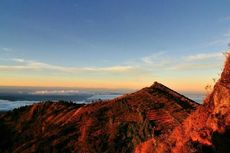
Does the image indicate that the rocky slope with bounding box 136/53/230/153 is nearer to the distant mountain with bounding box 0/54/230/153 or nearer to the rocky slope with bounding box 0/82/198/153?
the distant mountain with bounding box 0/54/230/153

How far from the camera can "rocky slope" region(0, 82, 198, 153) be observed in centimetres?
2606

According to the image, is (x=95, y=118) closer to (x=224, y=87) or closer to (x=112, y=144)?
(x=112, y=144)

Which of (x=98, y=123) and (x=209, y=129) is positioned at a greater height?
(x=209, y=129)

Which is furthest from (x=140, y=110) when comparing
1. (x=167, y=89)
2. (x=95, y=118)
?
(x=167, y=89)

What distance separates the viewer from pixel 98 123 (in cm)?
2947

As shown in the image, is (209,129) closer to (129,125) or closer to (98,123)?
(129,125)

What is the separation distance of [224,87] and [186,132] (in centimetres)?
192

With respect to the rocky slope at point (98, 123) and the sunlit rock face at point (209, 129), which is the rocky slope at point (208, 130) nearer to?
the sunlit rock face at point (209, 129)

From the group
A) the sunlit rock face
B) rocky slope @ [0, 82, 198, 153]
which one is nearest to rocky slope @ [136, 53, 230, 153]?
the sunlit rock face

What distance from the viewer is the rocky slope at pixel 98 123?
26062 millimetres

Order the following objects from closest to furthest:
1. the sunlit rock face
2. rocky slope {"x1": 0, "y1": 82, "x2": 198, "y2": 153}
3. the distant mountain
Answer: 1. the sunlit rock face
2. the distant mountain
3. rocky slope {"x1": 0, "y1": 82, "x2": 198, "y2": 153}

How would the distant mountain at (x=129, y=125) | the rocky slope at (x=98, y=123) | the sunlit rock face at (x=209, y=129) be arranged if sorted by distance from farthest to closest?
the rocky slope at (x=98, y=123), the distant mountain at (x=129, y=125), the sunlit rock face at (x=209, y=129)

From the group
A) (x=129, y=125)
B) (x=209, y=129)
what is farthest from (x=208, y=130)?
(x=129, y=125)

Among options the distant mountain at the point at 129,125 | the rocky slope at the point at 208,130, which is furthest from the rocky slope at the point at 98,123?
the rocky slope at the point at 208,130
